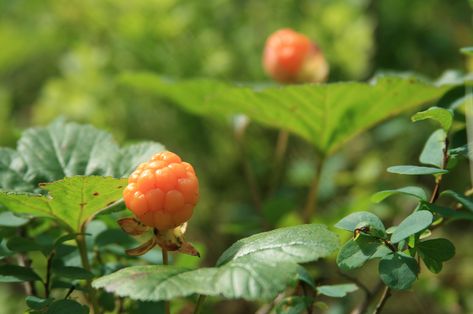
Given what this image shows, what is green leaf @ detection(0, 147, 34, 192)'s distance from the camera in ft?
2.58

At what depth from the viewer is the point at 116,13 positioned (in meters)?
1.89

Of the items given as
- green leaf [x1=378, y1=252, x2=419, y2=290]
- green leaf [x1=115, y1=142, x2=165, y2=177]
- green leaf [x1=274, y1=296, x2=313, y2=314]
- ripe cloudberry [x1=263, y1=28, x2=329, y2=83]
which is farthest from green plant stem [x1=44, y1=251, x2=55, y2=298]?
ripe cloudberry [x1=263, y1=28, x2=329, y2=83]

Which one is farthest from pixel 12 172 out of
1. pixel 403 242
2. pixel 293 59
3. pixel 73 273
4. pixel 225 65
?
pixel 225 65

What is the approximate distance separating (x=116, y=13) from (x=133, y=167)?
1.20 m

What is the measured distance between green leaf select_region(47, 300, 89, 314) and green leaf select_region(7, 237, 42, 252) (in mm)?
108

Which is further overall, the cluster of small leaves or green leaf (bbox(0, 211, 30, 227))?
green leaf (bbox(0, 211, 30, 227))

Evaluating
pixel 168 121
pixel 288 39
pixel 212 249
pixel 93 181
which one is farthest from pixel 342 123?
pixel 168 121

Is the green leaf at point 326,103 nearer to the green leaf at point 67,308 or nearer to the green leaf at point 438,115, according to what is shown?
the green leaf at point 438,115

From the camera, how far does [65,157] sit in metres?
0.84

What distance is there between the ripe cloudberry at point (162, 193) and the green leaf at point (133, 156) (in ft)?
0.48

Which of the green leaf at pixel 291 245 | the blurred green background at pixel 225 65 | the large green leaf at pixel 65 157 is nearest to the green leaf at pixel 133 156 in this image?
the large green leaf at pixel 65 157

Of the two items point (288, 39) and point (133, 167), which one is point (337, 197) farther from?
point (133, 167)

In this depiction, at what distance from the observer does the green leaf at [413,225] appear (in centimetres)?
57

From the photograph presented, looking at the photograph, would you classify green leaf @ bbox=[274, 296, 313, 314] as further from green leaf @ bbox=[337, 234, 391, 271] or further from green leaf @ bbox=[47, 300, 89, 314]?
green leaf @ bbox=[47, 300, 89, 314]
